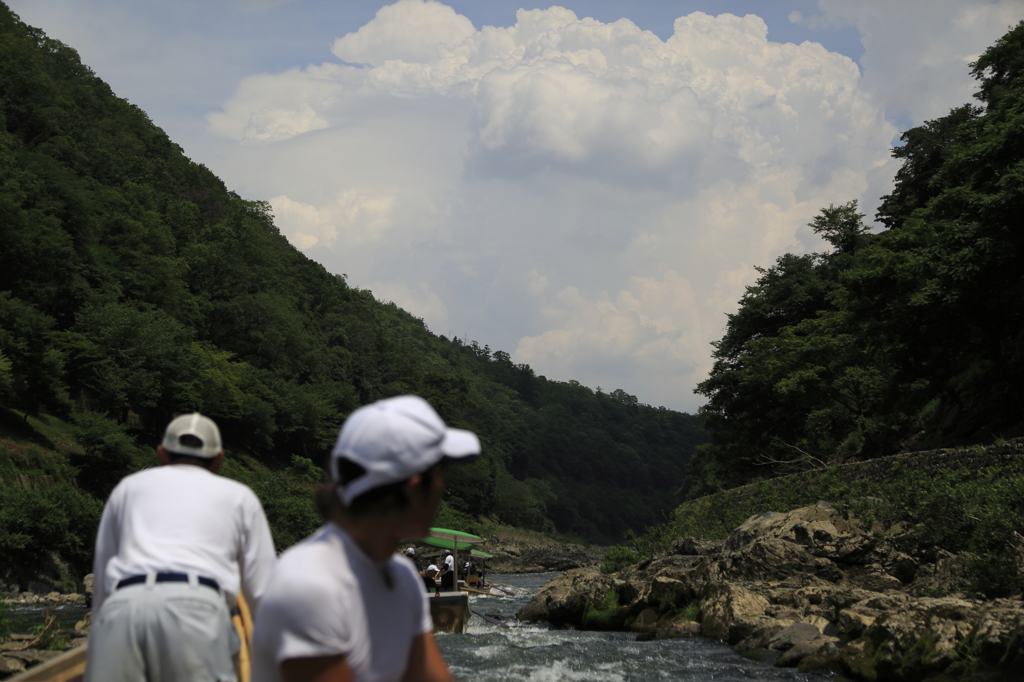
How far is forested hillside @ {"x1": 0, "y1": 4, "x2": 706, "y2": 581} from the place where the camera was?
145 ft

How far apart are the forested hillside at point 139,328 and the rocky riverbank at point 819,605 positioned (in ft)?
77.1

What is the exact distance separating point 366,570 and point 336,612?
15cm

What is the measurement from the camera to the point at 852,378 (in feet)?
135

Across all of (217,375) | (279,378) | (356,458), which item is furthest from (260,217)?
(356,458)

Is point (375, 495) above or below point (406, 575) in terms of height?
above

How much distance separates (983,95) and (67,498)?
44897 mm

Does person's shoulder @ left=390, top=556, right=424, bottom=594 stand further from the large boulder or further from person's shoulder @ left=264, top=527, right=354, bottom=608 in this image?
the large boulder

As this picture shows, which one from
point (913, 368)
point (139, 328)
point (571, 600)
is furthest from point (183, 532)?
point (139, 328)

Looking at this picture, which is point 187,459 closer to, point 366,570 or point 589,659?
point 366,570

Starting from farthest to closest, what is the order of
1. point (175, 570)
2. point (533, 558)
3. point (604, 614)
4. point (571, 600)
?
point (533, 558), point (571, 600), point (604, 614), point (175, 570)

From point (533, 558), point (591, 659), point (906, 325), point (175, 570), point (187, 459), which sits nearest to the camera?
point (175, 570)

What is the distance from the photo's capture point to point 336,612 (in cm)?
204

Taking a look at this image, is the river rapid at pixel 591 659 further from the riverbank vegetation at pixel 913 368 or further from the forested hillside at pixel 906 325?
the forested hillside at pixel 906 325

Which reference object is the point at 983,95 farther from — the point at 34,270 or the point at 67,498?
the point at 34,270
